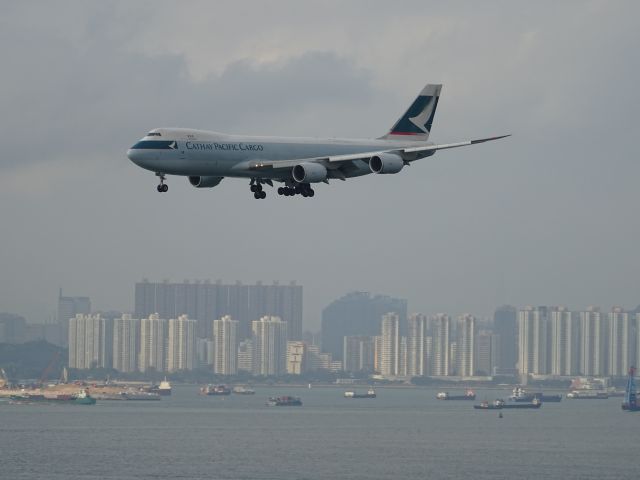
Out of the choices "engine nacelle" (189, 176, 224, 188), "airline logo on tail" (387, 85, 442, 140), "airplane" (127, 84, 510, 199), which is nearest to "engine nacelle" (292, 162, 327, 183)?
"airplane" (127, 84, 510, 199)

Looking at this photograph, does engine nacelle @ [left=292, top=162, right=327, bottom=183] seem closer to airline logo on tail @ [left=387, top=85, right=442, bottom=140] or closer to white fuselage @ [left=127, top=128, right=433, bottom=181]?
white fuselage @ [left=127, top=128, right=433, bottom=181]

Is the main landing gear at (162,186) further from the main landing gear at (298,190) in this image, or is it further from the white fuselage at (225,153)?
the main landing gear at (298,190)

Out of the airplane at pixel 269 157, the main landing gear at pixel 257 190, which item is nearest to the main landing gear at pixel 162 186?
the airplane at pixel 269 157

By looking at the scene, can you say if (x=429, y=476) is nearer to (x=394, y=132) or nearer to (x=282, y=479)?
(x=282, y=479)

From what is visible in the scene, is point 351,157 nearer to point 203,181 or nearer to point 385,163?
point 385,163

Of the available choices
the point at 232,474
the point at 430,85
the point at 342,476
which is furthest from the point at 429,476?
the point at 430,85

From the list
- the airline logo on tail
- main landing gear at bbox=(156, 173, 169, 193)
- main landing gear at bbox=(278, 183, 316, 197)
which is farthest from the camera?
the airline logo on tail

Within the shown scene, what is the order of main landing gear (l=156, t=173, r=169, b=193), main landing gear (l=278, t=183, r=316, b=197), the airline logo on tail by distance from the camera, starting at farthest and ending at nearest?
the airline logo on tail, main landing gear (l=278, t=183, r=316, b=197), main landing gear (l=156, t=173, r=169, b=193)

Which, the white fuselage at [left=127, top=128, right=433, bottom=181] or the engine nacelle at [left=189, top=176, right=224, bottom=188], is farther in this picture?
the engine nacelle at [left=189, top=176, right=224, bottom=188]
